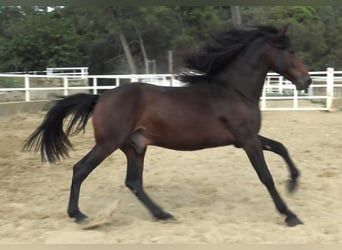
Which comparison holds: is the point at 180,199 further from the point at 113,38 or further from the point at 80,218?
the point at 113,38

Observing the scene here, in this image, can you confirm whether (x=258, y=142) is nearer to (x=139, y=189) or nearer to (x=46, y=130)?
(x=139, y=189)

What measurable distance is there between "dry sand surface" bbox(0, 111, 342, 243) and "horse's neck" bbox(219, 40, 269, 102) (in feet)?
3.90

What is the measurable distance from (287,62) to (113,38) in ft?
107

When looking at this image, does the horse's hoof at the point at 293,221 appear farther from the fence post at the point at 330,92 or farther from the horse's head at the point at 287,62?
the fence post at the point at 330,92

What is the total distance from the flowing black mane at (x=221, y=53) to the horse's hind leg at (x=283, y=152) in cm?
84

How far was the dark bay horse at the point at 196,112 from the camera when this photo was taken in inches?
180

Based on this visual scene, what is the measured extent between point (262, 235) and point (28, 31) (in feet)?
107

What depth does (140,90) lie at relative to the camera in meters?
4.68

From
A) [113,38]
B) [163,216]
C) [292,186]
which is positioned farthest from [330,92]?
[113,38]

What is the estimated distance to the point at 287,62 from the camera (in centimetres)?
480

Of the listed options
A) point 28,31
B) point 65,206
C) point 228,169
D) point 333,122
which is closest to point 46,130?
point 65,206

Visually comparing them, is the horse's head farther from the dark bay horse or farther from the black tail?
the black tail

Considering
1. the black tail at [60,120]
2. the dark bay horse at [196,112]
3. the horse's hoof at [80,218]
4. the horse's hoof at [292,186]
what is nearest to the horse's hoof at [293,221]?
the dark bay horse at [196,112]

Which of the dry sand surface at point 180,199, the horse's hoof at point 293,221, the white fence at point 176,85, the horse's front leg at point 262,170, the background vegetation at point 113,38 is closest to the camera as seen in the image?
the dry sand surface at point 180,199
